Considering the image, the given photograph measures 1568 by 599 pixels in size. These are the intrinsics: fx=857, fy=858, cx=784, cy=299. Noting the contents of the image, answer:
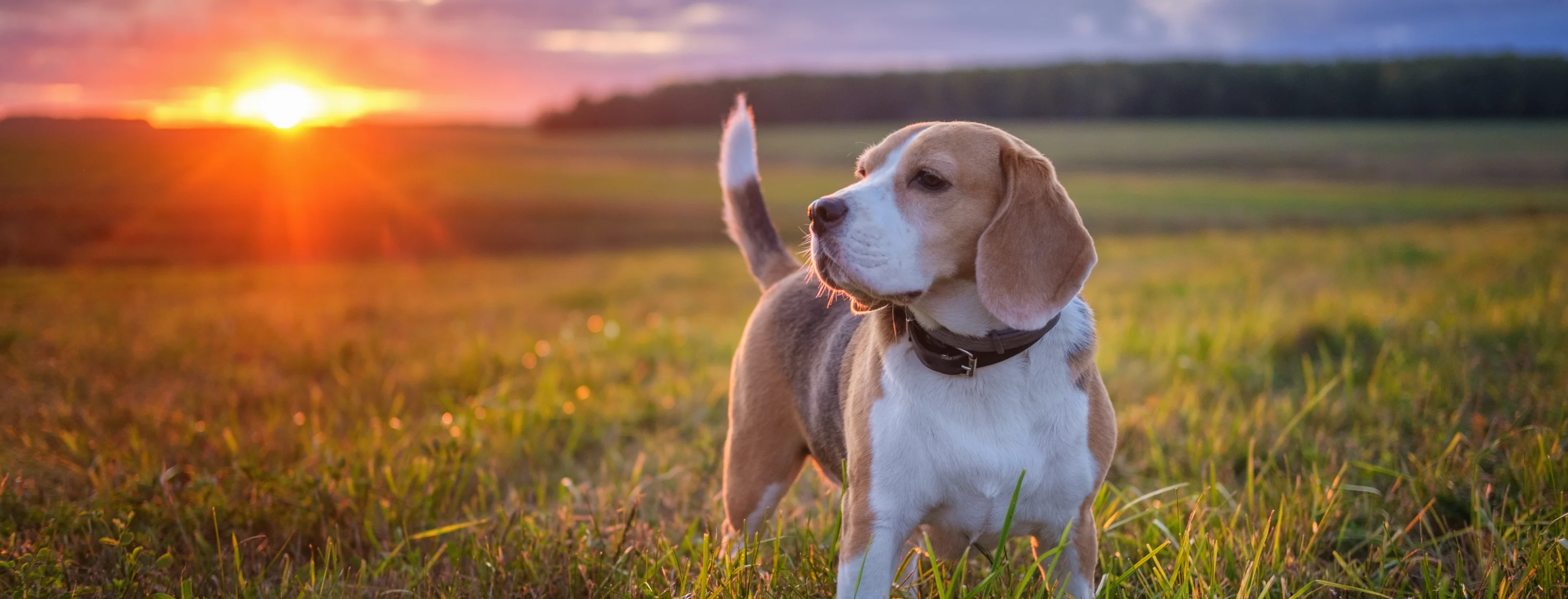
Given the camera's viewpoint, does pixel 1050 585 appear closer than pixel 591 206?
Yes

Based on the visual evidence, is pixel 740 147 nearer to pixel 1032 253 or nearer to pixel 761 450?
pixel 761 450

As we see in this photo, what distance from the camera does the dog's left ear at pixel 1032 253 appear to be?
2340mm

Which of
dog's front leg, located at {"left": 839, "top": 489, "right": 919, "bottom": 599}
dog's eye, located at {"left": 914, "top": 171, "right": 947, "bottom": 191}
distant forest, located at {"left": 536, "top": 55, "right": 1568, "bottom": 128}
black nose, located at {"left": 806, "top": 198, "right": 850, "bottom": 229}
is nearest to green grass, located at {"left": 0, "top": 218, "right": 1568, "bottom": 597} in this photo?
dog's front leg, located at {"left": 839, "top": 489, "right": 919, "bottom": 599}

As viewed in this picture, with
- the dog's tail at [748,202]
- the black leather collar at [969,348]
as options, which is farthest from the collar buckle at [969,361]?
the dog's tail at [748,202]

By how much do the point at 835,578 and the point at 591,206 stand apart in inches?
1296

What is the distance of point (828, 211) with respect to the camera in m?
2.40

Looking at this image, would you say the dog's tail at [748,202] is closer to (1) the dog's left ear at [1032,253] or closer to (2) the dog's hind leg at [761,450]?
(2) the dog's hind leg at [761,450]

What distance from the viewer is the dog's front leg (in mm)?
2467

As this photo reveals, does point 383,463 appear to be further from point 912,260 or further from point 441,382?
point 912,260

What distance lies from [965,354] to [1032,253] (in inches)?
13.3

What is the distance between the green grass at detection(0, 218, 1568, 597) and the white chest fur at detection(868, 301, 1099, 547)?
0.25 metres

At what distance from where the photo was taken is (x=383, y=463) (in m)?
4.20

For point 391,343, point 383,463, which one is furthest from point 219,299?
point 383,463

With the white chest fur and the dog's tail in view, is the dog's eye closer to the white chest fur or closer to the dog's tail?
the white chest fur
